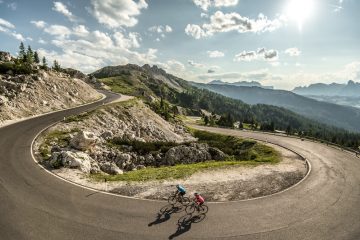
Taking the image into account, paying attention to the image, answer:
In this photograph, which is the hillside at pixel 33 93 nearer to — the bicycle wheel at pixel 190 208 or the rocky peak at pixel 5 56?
the rocky peak at pixel 5 56

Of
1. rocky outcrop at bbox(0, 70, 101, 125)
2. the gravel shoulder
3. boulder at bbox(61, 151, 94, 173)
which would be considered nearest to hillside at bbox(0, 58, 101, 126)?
rocky outcrop at bbox(0, 70, 101, 125)

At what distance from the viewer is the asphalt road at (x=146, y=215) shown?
620 inches

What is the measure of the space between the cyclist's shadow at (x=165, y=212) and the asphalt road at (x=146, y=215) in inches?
5.0

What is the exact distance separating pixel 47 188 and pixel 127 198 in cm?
→ 675

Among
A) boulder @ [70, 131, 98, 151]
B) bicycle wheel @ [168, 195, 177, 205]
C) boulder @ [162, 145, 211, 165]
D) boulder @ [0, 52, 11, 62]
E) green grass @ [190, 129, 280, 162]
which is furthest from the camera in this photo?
boulder @ [0, 52, 11, 62]

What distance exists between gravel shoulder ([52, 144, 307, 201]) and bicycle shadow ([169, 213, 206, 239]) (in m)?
3.30

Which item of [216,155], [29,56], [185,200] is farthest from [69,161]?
[29,56]

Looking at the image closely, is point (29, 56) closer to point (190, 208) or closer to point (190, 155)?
point (190, 155)

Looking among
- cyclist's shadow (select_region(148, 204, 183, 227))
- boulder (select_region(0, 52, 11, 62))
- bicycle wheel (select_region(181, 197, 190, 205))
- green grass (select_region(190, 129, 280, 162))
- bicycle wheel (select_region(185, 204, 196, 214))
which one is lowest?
cyclist's shadow (select_region(148, 204, 183, 227))

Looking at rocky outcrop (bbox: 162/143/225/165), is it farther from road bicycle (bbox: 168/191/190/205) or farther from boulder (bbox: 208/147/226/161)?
road bicycle (bbox: 168/191/190/205)

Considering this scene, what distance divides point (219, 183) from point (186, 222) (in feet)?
27.7

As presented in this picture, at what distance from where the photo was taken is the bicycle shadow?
16.0 m

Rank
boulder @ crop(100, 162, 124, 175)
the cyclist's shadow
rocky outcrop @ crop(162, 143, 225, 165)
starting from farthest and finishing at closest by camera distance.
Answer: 1. rocky outcrop @ crop(162, 143, 225, 165)
2. boulder @ crop(100, 162, 124, 175)
3. the cyclist's shadow

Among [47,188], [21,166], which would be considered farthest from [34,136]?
[47,188]
